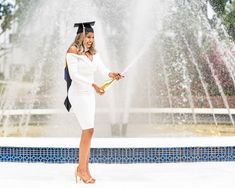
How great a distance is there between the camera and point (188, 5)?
49.6 feet

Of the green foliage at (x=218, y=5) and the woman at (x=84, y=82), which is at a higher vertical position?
the green foliage at (x=218, y=5)

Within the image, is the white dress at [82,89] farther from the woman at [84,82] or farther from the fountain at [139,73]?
the fountain at [139,73]

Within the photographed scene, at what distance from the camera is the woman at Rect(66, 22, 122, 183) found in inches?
177

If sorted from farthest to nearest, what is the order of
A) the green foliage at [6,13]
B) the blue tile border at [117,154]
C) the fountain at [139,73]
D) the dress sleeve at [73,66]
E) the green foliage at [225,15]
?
the green foliage at [6,13], the green foliage at [225,15], the fountain at [139,73], the blue tile border at [117,154], the dress sleeve at [73,66]

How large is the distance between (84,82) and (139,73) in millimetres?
8454

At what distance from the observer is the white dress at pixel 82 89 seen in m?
4.50

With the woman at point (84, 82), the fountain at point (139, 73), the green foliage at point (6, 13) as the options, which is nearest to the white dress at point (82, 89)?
the woman at point (84, 82)

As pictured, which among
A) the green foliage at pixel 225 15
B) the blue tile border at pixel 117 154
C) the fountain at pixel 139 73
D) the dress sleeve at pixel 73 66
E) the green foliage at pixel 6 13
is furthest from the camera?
the green foliage at pixel 6 13

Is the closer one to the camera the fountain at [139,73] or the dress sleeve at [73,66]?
the dress sleeve at [73,66]

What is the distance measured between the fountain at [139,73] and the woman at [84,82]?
318 cm

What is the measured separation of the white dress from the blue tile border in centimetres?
102

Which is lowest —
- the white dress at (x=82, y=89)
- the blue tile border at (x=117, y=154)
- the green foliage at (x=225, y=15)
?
the blue tile border at (x=117, y=154)
